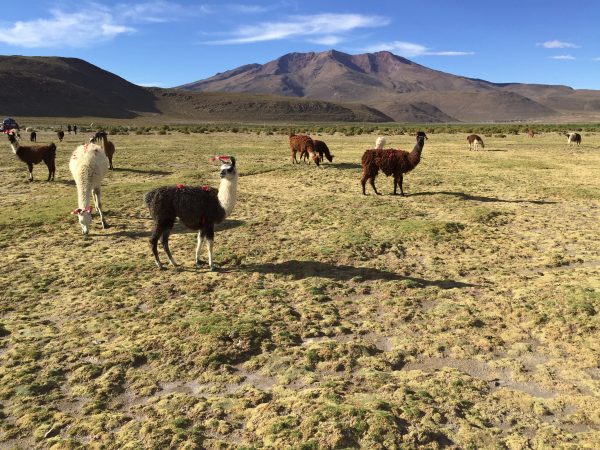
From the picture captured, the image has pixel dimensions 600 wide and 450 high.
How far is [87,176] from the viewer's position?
9.90 m

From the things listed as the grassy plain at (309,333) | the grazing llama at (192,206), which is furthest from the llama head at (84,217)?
the grazing llama at (192,206)

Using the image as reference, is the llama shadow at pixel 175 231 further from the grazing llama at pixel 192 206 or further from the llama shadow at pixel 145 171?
the llama shadow at pixel 145 171

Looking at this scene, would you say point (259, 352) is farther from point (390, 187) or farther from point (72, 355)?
point (390, 187)

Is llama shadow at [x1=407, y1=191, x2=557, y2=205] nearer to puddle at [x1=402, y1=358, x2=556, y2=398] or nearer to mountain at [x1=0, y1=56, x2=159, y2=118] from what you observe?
puddle at [x1=402, y1=358, x2=556, y2=398]

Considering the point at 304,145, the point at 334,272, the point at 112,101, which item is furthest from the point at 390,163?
the point at 112,101

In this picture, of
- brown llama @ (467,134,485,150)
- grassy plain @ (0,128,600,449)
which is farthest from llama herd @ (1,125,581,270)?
brown llama @ (467,134,485,150)

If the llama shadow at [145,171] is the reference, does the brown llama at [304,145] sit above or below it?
above

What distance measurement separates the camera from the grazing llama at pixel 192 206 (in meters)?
7.38

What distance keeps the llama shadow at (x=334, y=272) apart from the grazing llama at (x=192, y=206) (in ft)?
3.60

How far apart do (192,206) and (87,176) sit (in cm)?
404

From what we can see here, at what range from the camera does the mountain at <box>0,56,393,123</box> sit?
128000 mm

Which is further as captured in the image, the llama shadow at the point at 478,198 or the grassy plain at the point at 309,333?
the llama shadow at the point at 478,198

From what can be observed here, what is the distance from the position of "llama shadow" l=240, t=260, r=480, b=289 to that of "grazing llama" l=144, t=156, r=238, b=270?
110 centimetres

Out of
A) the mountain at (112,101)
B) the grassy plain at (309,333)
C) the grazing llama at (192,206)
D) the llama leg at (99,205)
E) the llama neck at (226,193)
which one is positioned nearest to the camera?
the grassy plain at (309,333)
